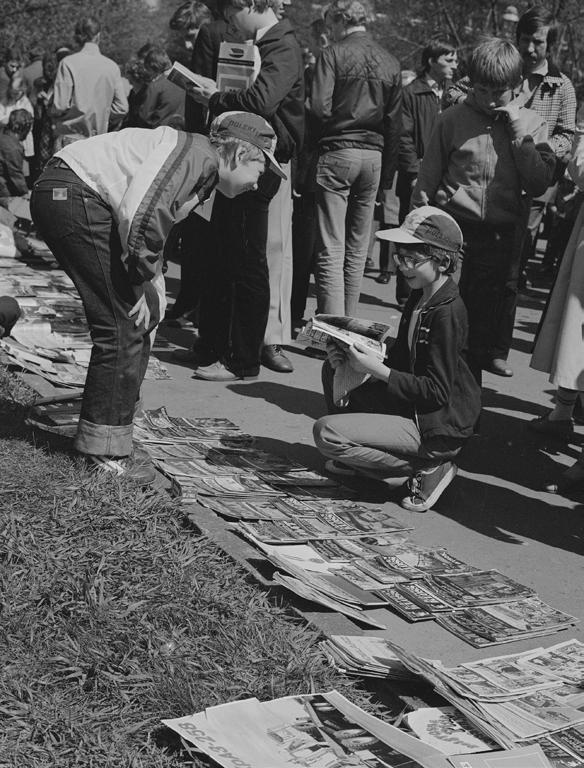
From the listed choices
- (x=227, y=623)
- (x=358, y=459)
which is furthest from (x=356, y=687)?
(x=358, y=459)

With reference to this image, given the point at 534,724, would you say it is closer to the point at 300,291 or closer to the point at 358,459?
the point at 358,459

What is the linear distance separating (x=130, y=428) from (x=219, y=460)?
0.65 m

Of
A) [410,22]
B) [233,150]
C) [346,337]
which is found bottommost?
[346,337]

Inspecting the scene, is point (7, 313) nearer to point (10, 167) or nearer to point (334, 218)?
point (334, 218)

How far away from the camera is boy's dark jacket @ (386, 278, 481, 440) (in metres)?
4.79

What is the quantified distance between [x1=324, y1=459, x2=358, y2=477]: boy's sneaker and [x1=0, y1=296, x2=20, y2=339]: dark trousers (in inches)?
76.7

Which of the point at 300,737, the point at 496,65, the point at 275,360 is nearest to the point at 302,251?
the point at 275,360

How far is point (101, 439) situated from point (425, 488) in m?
1.45

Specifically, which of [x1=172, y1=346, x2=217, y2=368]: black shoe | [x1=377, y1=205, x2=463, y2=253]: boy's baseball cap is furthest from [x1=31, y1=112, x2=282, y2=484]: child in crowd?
[x1=172, y1=346, x2=217, y2=368]: black shoe

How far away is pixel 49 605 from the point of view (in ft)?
11.0

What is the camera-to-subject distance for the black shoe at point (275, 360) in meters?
6.80

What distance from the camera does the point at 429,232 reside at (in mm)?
4852

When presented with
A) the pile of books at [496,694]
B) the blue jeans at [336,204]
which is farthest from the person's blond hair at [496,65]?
the pile of books at [496,694]

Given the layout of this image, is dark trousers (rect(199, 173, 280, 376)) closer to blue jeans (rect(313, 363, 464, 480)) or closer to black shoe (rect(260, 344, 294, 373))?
black shoe (rect(260, 344, 294, 373))
